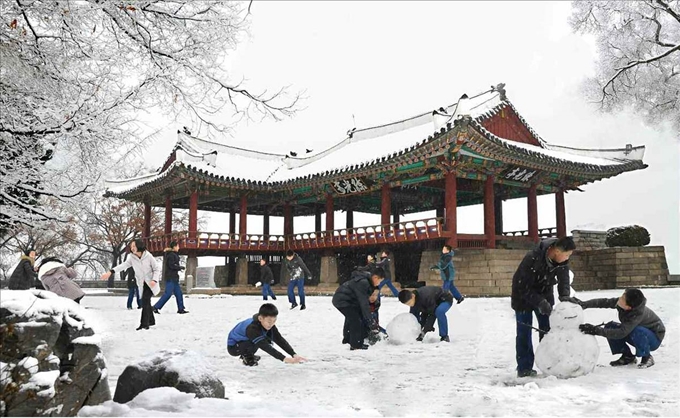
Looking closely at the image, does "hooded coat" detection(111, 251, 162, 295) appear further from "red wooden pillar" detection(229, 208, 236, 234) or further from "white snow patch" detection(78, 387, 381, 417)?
"red wooden pillar" detection(229, 208, 236, 234)

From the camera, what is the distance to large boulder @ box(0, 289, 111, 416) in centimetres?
301

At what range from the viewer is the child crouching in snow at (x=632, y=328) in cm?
545

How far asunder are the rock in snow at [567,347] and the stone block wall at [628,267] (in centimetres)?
1496

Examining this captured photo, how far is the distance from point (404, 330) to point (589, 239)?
16.4 metres

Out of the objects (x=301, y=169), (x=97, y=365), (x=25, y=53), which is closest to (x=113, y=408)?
(x=97, y=365)

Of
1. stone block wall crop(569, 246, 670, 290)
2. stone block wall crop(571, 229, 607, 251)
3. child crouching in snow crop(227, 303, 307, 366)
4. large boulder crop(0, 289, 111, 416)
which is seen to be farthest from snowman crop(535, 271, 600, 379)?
stone block wall crop(571, 229, 607, 251)

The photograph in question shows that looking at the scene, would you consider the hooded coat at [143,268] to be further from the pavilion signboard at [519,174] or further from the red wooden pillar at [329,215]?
the pavilion signboard at [519,174]

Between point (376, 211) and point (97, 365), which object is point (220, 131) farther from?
point (376, 211)

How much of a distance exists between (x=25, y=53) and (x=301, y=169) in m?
18.9

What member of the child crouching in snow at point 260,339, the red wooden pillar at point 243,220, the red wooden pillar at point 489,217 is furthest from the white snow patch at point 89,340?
the red wooden pillar at point 243,220

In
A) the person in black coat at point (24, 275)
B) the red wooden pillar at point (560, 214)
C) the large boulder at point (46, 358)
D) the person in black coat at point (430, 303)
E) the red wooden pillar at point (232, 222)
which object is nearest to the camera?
the large boulder at point (46, 358)

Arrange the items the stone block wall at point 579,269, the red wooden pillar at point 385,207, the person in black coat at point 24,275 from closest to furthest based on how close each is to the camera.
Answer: the person in black coat at point 24,275 → the stone block wall at point 579,269 → the red wooden pillar at point 385,207

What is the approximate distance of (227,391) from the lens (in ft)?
15.8

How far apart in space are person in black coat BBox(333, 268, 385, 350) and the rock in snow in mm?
2360
